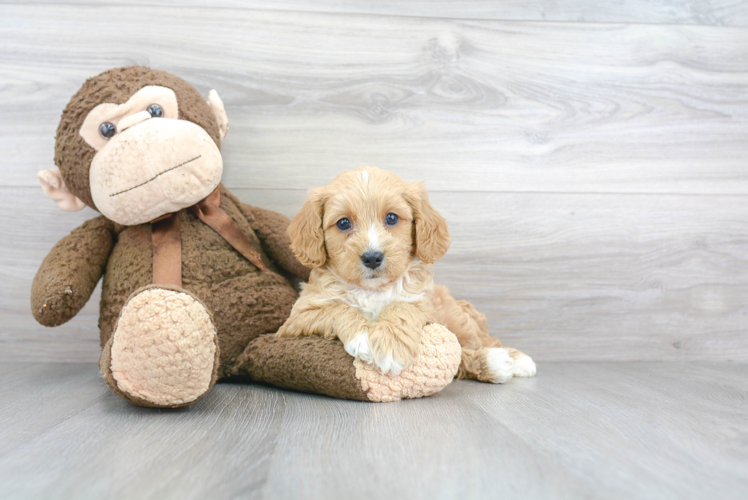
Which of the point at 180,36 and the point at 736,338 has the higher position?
the point at 180,36

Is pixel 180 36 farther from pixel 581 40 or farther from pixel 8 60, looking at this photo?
pixel 581 40

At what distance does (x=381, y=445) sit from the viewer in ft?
2.64

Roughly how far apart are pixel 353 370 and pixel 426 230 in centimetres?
34

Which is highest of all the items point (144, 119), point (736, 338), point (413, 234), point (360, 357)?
point (144, 119)

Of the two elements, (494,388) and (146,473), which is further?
(494,388)

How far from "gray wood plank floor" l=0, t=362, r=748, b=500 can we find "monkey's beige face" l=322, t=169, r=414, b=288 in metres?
0.27

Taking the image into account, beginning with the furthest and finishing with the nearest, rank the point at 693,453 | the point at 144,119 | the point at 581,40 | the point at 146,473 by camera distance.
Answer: the point at 581,40
the point at 144,119
the point at 693,453
the point at 146,473

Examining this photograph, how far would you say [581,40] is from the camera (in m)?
1.59

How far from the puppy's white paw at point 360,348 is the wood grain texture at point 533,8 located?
3.28 feet

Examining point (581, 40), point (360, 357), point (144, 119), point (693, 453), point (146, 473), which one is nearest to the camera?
point (146, 473)

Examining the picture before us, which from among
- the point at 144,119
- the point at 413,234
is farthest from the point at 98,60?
the point at 413,234

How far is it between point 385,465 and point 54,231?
1257 millimetres

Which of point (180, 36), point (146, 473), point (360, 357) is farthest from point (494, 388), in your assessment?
point (180, 36)

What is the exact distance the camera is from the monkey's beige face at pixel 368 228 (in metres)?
1.08
